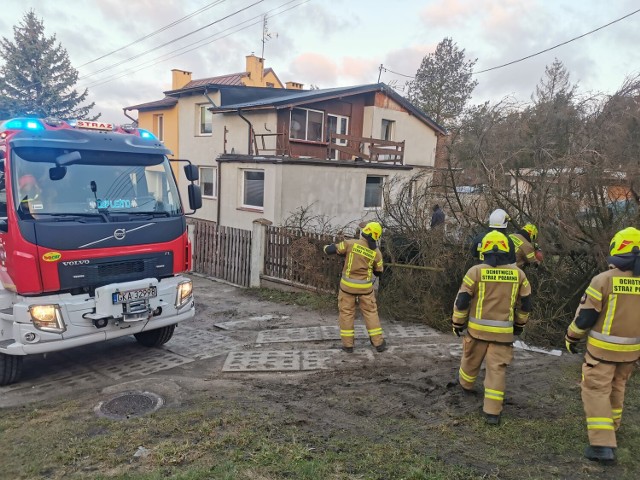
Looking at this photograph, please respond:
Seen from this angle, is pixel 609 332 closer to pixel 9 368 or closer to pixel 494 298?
pixel 494 298

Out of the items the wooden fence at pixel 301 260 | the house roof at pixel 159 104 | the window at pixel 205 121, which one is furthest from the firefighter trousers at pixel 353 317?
the house roof at pixel 159 104

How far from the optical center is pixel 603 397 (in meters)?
3.35

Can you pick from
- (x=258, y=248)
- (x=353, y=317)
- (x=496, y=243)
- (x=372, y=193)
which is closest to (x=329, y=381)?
(x=353, y=317)

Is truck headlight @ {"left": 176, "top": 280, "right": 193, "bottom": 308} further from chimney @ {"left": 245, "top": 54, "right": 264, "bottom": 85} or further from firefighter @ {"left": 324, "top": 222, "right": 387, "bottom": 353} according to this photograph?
chimney @ {"left": 245, "top": 54, "right": 264, "bottom": 85}

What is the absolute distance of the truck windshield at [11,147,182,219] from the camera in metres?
4.54

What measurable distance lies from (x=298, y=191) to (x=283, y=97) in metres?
5.25

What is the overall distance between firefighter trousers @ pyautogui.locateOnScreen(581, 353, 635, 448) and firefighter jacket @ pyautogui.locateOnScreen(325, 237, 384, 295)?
9.08 ft

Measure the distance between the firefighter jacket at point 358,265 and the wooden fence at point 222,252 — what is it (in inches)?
177

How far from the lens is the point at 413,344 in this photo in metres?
6.10

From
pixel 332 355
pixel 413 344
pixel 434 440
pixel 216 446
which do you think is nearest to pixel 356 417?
pixel 434 440

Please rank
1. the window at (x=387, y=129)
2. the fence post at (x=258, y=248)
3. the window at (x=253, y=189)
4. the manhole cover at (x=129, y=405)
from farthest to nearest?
the window at (x=387, y=129) → the window at (x=253, y=189) → the fence post at (x=258, y=248) → the manhole cover at (x=129, y=405)

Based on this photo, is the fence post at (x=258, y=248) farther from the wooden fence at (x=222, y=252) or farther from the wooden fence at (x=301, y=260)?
the wooden fence at (x=222, y=252)

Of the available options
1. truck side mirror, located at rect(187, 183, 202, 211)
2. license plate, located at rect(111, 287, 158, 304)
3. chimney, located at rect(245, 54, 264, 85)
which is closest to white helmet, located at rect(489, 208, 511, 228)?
truck side mirror, located at rect(187, 183, 202, 211)

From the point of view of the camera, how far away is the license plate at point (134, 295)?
4855 mm
